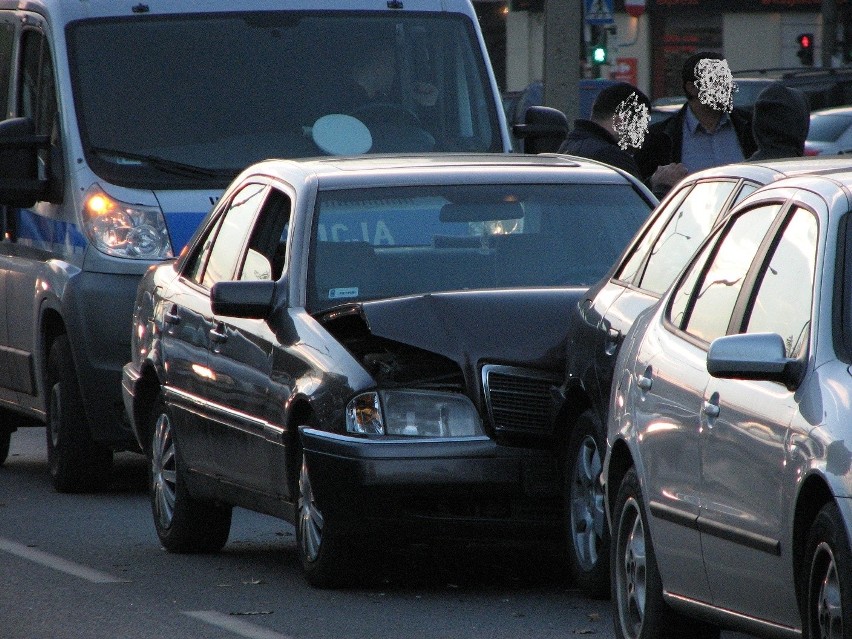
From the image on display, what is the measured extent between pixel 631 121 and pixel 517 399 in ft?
14.7

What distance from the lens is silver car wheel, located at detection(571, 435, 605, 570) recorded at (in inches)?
326

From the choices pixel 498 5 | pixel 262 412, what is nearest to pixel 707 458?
pixel 262 412

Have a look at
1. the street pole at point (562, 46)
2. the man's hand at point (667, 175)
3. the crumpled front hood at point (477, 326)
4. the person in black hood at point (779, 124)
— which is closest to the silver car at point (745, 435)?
the crumpled front hood at point (477, 326)

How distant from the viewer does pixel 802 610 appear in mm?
5629

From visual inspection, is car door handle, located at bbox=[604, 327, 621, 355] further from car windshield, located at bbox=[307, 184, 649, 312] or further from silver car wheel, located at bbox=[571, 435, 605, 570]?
car windshield, located at bbox=[307, 184, 649, 312]

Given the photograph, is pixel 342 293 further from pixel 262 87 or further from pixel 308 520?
pixel 262 87

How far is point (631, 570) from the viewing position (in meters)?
7.19

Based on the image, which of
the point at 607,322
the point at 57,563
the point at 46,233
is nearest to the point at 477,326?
the point at 607,322

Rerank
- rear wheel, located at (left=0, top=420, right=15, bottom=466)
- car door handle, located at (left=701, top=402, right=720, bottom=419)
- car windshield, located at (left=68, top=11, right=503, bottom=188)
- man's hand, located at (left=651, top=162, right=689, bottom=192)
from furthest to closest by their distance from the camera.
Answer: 1. rear wheel, located at (left=0, top=420, right=15, bottom=466)
2. car windshield, located at (left=68, top=11, right=503, bottom=188)
3. man's hand, located at (left=651, top=162, right=689, bottom=192)
4. car door handle, located at (left=701, top=402, right=720, bottom=419)

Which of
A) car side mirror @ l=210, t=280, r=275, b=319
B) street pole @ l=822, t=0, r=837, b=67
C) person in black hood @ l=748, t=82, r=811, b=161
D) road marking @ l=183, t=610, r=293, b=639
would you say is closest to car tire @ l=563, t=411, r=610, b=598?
road marking @ l=183, t=610, r=293, b=639

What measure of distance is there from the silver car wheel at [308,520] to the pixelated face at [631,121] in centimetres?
438

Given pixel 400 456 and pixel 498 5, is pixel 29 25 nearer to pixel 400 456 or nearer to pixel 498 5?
pixel 400 456

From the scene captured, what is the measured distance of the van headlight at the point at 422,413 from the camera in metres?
8.49

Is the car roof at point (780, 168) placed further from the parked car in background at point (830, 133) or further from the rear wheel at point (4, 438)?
the parked car in background at point (830, 133)
